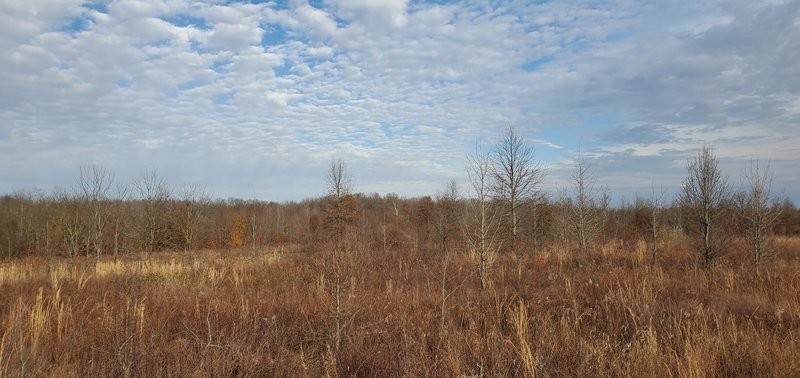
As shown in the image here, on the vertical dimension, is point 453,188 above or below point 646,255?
above

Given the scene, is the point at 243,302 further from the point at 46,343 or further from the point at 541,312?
the point at 541,312

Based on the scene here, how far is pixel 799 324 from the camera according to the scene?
5.49 m

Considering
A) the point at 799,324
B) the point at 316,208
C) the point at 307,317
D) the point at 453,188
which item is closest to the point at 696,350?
the point at 799,324

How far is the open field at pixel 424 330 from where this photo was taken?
417cm

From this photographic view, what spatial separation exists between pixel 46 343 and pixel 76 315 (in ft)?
4.95

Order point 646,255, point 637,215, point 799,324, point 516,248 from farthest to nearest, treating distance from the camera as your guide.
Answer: point 637,215 < point 516,248 < point 646,255 < point 799,324

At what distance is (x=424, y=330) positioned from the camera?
230 inches

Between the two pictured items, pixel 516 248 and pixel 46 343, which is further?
pixel 516 248

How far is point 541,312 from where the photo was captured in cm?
673

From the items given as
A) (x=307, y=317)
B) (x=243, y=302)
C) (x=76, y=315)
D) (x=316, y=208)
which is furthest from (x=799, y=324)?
(x=316, y=208)

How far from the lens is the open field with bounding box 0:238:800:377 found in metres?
4.17

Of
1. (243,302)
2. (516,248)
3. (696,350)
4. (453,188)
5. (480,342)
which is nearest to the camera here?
(696,350)

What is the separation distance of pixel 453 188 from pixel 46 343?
2155cm

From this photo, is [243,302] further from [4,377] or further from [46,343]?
[4,377]
